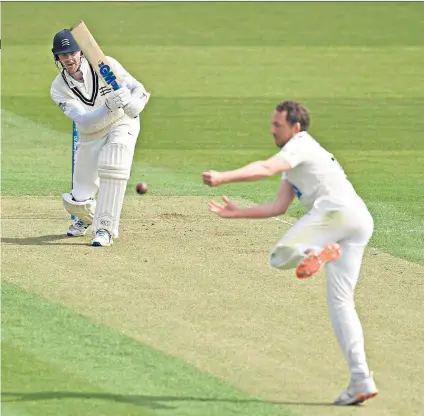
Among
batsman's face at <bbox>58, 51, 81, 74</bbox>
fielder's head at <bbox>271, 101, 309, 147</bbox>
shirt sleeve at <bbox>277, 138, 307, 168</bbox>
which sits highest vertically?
fielder's head at <bbox>271, 101, 309, 147</bbox>

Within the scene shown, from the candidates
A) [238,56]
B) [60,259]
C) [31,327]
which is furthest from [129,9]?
[31,327]

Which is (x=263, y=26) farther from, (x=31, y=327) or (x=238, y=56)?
(x=31, y=327)

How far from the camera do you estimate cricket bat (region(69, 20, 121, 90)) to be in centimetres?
1277

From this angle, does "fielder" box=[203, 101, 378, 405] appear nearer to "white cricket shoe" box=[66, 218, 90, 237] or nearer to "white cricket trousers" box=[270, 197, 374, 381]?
"white cricket trousers" box=[270, 197, 374, 381]

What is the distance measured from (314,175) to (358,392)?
4.69 feet

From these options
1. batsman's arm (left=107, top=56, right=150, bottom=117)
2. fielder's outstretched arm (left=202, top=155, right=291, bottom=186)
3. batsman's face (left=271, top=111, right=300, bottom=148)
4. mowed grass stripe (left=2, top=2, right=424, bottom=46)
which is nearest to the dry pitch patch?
batsman's arm (left=107, top=56, right=150, bottom=117)

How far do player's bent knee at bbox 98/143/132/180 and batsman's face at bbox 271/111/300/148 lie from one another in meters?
4.65

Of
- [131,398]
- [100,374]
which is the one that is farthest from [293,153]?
[100,374]

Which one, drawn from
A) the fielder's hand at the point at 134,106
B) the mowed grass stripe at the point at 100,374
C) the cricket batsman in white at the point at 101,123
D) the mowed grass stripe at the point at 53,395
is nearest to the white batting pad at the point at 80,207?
the cricket batsman in white at the point at 101,123

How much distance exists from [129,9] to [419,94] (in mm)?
13548

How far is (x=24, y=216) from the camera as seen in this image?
583 inches

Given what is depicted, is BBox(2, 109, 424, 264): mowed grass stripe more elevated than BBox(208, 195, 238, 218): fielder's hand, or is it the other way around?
BBox(208, 195, 238, 218): fielder's hand

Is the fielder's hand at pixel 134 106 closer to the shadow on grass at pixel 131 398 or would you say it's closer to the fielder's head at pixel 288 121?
the fielder's head at pixel 288 121

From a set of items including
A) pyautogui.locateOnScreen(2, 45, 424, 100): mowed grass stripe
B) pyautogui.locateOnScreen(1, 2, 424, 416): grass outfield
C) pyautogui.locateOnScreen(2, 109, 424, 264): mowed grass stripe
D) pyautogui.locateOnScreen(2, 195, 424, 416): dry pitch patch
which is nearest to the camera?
pyautogui.locateOnScreen(1, 2, 424, 416): grass outfield
